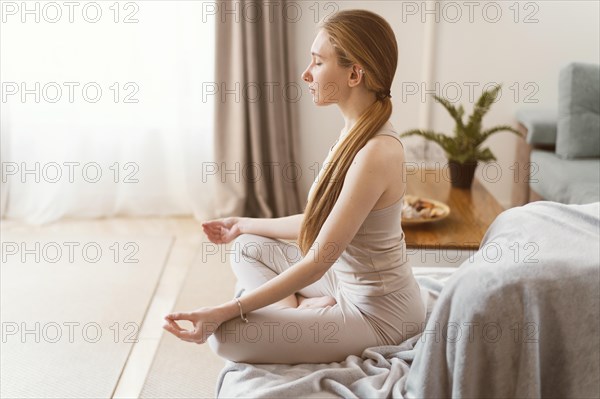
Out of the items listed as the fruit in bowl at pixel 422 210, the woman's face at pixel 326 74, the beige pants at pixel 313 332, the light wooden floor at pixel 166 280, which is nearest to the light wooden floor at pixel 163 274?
the light wooden floor at pixel 166 280

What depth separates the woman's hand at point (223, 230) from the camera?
7.07 ft

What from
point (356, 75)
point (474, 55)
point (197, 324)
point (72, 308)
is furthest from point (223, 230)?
point (474, 55)

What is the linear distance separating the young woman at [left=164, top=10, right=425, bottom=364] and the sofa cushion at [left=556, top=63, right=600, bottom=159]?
6.71ft

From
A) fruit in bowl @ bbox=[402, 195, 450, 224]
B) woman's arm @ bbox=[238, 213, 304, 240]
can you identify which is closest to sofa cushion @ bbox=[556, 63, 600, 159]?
fruit in bowl @ bbox=[402, 195, 450, 224]

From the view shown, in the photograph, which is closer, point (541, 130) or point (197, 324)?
point (197, 324)

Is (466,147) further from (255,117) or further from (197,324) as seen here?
(197,324)

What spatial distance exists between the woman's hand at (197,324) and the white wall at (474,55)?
→ 8.23 ft

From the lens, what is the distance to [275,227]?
2117 mm

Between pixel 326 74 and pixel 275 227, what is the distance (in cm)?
52

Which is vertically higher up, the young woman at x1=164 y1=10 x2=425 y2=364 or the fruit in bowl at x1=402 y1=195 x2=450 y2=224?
the young woman at x1=164 y1=10 x2=425 y2=364

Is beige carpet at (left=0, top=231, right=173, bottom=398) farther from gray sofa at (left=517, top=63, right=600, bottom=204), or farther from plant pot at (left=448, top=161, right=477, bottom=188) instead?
gray sofa at (left=517, top=63, right=600, bottom=204)

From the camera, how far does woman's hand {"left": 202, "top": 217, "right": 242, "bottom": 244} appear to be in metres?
2.15

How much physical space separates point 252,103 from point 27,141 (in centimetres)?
125

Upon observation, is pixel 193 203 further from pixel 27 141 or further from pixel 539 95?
pixel 539 95
